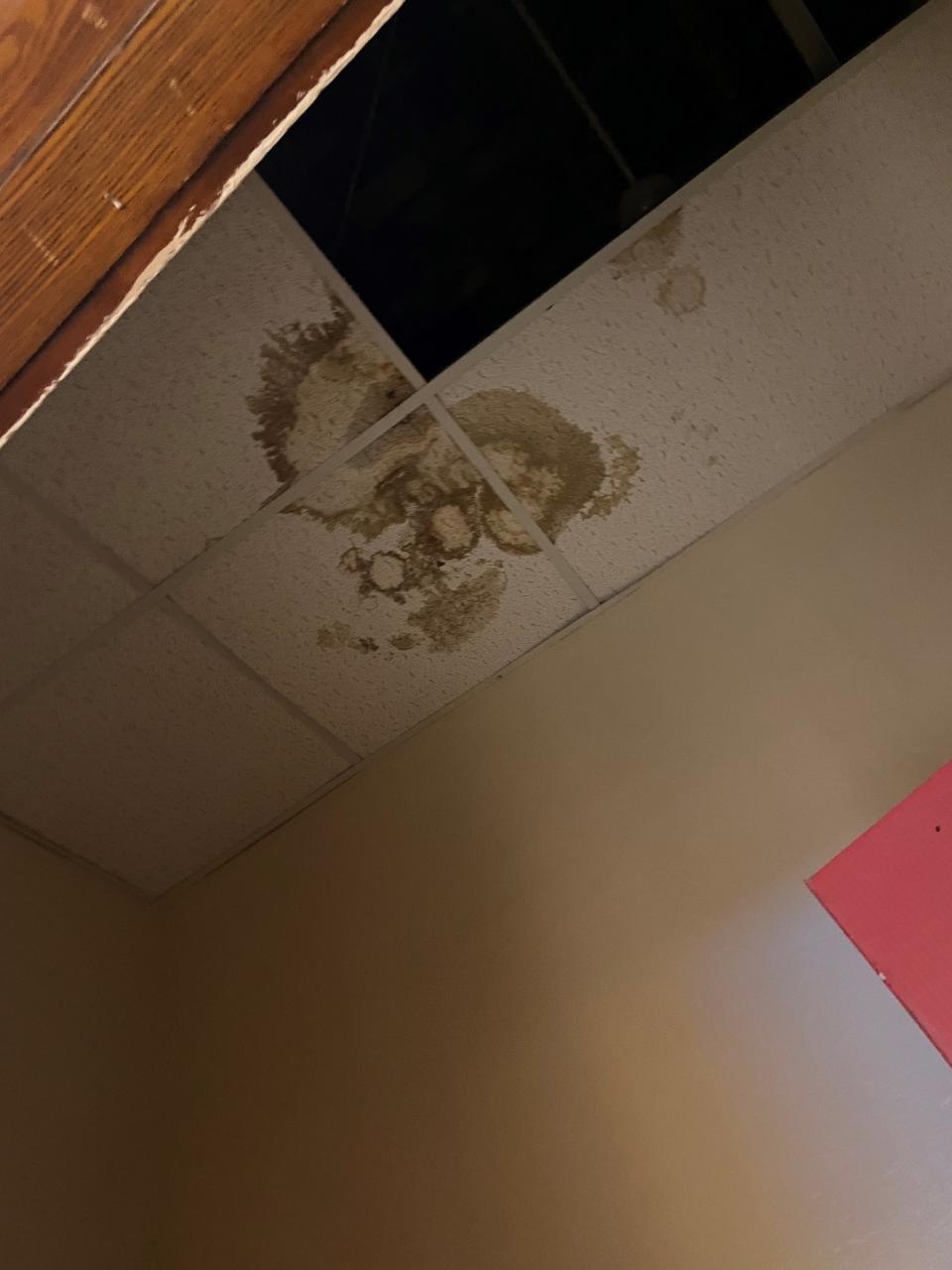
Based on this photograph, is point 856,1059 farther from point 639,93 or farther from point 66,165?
point 639,93

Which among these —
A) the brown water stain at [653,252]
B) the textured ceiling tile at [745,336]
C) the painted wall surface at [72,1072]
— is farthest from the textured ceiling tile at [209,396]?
the painted wall surface at [72,1072]

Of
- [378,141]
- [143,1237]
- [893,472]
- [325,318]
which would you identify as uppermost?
[378,141]

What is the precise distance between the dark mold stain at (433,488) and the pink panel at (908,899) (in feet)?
2.50

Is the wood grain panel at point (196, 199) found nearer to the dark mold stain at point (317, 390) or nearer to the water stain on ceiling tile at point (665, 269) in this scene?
the dark mold stain at point (317, 390)

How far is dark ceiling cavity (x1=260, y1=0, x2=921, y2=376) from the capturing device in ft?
4.05

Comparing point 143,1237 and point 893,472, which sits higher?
point 893,472

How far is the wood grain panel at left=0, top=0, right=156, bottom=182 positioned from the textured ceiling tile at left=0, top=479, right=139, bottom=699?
0.85 m

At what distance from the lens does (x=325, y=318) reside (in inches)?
49.9

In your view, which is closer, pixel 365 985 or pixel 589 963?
pixel 589 963

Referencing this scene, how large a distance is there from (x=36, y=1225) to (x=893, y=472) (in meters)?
1.74

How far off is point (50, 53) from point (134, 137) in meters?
0.06

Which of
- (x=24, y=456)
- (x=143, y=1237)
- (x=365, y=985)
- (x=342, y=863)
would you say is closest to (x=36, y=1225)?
(x=143, y=1237)

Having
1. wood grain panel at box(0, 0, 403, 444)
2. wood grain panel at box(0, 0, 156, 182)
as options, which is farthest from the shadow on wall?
wood grain panel at box(0, 0, 156, 182)

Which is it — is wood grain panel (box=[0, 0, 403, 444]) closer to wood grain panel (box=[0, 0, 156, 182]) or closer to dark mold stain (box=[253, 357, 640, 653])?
wood grain panel (box=[0, 0, 156, 182])
